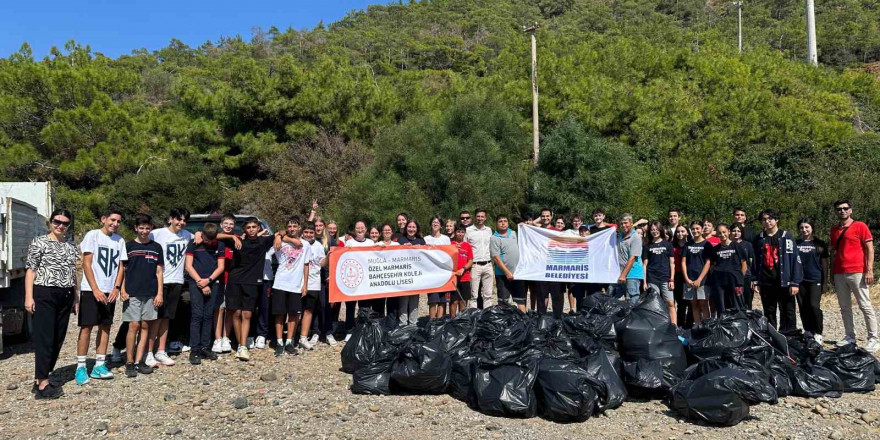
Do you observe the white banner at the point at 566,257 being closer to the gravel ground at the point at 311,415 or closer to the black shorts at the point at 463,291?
the black shorts at the point at 463,291

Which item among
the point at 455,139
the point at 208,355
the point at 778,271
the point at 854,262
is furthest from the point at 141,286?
the point at 455,139

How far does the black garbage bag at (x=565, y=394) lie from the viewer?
4898 mm

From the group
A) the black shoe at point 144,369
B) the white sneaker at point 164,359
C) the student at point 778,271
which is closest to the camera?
the black shoe at point 144,369

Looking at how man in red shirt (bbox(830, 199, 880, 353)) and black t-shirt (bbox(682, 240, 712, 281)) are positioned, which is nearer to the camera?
man in red shirt (bbox(830, 199, 880, 353))

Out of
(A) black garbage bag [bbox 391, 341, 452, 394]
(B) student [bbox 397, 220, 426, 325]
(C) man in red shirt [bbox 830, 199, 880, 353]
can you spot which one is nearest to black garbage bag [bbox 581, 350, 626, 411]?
(A) black garbage bag [bbox 391, 341, 452, 394]

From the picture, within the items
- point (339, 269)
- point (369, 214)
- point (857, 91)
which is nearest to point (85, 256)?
point (339, 269)

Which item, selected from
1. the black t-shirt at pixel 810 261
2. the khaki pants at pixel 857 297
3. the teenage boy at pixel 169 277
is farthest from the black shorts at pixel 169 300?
the khaki pants at pixel 857 297

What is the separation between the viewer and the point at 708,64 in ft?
93.7

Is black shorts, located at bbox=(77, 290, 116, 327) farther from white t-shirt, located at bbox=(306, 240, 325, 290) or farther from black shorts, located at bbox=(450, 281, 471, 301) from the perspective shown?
black shorts, located at bbox=(450, 281, 471, 301)

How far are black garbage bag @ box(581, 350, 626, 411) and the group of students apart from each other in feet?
8.52

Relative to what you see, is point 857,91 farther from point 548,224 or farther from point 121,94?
point 121,94

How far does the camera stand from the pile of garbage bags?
4.96 meters

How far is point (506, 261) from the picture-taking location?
8.48 meters

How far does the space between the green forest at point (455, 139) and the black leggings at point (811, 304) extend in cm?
651
